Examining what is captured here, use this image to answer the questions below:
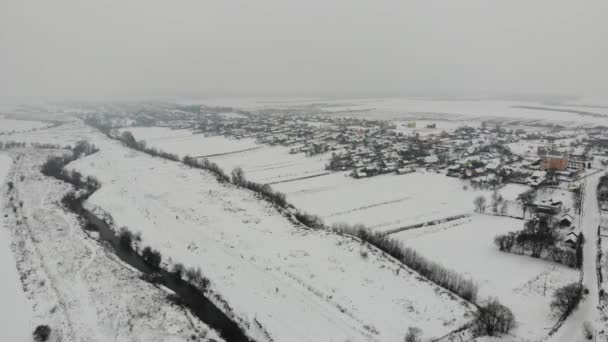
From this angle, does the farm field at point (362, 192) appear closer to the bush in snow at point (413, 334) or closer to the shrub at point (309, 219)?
the shrub at point (309, 219)

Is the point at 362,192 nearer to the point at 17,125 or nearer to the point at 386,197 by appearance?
the point at 386,197

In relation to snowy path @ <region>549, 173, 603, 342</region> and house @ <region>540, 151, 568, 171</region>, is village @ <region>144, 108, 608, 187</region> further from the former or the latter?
snowy path @ <region>549, 173, 603, 342</region>

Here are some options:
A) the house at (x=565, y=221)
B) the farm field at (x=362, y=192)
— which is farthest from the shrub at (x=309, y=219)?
the house at (x=565, y=221)

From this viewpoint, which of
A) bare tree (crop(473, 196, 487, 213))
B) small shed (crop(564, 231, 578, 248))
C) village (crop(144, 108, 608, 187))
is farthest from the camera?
village (crop(144, 108, 608, 187))

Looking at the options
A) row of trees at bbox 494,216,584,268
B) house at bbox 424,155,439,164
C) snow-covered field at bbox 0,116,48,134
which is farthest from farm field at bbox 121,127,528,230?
snow-covered field at bbox 0,116,48,134

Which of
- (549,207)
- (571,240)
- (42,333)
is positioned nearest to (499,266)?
(571,240)

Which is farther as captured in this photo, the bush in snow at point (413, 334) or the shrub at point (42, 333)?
the shrub at point (42, 333)

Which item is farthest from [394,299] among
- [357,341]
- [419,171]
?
[419,171]
